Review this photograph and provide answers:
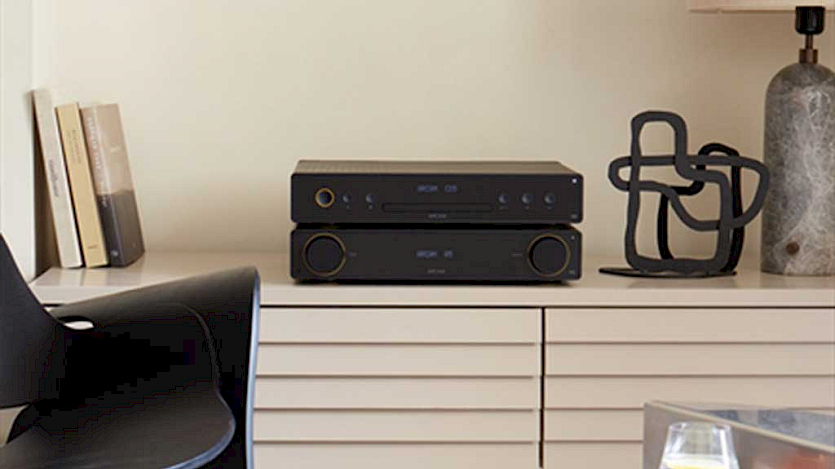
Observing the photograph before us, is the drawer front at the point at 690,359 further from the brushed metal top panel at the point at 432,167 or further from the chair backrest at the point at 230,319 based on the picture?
the chair backrest at the point at 230,319

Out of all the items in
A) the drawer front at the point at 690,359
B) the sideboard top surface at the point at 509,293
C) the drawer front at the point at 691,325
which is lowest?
the drawer front at the point at 690,359

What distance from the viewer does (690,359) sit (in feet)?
7.91

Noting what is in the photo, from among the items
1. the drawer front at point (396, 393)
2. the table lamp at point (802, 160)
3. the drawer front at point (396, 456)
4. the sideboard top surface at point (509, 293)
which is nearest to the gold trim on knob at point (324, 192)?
the sideboard top surface at point (509, 293)

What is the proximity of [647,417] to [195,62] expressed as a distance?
1.63 m

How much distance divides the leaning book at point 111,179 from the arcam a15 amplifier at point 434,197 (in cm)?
38

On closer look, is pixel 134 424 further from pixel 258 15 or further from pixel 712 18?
→ pixel 712 18

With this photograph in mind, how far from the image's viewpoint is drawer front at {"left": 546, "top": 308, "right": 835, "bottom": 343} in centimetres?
240

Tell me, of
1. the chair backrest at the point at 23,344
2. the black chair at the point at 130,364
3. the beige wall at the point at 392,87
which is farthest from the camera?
the beige wall at the point at 392,87

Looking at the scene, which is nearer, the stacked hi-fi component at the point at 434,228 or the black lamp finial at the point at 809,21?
the stacked hi-fi component at the point at 434,228

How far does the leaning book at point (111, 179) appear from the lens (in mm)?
2539

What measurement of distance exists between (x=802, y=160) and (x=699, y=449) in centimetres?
141

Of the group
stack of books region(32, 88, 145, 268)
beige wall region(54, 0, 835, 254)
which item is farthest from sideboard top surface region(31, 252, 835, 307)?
beige wall region(54, 0, 835, 254)

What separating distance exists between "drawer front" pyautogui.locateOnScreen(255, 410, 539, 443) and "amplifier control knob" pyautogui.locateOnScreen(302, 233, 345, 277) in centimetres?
24

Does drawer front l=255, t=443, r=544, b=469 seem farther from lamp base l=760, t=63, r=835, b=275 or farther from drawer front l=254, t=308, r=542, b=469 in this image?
lamp base l=760, t=63, r=835, b=275
